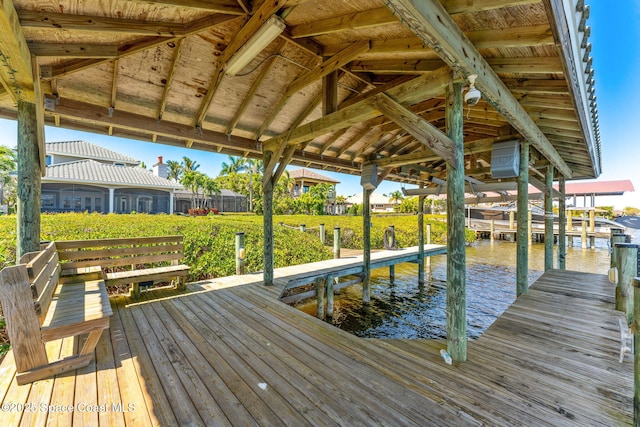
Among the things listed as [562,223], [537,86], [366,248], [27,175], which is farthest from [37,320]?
[562,223]

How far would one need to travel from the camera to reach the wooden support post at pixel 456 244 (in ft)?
8.70

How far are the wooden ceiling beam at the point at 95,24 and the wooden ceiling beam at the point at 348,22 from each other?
1.37 meters

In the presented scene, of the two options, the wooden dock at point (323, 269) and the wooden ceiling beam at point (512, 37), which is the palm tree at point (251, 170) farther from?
the wooden ceiling beam at point (512, 37)

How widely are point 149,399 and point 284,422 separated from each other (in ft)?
3.60

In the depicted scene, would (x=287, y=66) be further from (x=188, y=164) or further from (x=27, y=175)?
(x=188, y=164)

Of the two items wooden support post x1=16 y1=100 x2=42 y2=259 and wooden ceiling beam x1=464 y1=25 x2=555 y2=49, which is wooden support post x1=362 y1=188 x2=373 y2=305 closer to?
wooden ceiling beam x1=464 y1=25 x2=555 y2=49

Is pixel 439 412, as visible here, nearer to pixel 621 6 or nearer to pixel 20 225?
pixel 20 225

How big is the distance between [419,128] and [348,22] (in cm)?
130

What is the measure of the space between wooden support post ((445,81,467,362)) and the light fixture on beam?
71.3 inches

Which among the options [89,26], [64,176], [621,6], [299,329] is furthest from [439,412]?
[64,176]

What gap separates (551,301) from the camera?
4457mm

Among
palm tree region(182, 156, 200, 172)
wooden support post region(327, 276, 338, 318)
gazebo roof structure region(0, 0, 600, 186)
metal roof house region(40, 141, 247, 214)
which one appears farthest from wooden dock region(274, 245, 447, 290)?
palm tree region(182, 156, 200, 172)

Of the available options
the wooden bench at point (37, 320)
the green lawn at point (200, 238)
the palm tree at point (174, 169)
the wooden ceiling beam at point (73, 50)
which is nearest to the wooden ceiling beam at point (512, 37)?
the wooden ceiling beam at point (73, 50)

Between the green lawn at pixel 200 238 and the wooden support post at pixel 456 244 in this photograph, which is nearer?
the wooden support post at pixel 456 244
